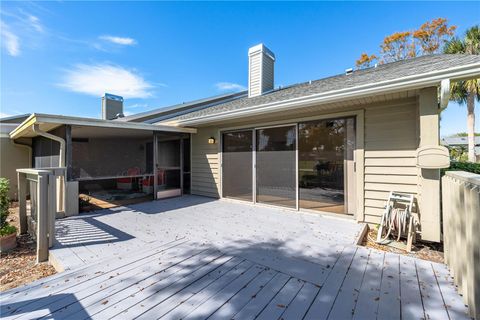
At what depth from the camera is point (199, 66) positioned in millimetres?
10016

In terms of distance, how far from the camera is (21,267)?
285 centimetres

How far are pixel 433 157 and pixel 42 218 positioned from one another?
5.38 meters

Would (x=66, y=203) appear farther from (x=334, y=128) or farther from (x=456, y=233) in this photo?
(x=456, y=233)

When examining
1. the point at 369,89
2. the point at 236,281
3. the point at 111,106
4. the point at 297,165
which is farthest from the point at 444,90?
the point at 111,106

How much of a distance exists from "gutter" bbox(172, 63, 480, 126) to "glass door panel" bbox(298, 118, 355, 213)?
763 mm

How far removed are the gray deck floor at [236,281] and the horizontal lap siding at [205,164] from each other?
123 inches

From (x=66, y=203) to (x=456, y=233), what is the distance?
257 inches

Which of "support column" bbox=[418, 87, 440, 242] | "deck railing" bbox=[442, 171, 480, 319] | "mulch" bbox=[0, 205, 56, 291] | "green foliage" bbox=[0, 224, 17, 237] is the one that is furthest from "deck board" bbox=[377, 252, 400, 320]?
"green foliage" bbox=[0, 224, 17, 237]

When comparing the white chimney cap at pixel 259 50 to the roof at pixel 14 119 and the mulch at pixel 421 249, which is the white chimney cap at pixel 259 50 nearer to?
the mulch at pixel 421 249

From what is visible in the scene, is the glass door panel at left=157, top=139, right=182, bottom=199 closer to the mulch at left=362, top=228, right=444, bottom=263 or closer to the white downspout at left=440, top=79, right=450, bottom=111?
the mulch at left=362, top=228, right=444, bottom=263

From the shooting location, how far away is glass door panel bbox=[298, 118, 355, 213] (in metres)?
4.33

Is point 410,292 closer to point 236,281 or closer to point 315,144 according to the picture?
point 236,281

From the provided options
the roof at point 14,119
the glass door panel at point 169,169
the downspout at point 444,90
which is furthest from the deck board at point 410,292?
the roof at point 14,119

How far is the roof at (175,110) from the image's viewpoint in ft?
29.9
